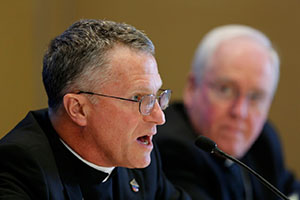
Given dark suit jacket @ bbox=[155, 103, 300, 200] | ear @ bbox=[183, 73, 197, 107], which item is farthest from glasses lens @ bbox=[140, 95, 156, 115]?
ear @ bbox=[183, 73, 197, 107]

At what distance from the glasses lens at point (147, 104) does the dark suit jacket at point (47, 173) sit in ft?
0.80

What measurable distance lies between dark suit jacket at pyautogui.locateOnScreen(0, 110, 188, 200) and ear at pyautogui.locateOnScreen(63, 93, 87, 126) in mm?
103

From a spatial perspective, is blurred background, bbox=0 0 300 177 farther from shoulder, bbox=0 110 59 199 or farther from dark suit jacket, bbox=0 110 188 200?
shoulder, bbox=0 110 59 199

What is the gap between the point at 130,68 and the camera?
141cm

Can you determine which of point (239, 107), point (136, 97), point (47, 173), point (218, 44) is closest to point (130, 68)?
point (136, 97)

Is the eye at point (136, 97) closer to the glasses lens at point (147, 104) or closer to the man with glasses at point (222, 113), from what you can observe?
the glasses lens at point (147, 104)

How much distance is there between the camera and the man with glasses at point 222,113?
2408mm

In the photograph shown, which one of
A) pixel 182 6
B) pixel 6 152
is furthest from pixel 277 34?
pixel 6 152

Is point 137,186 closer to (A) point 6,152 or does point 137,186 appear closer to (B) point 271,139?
(A) point 6,152

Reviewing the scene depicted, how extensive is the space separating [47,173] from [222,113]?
136 centimetres

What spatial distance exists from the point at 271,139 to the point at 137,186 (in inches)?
59.8

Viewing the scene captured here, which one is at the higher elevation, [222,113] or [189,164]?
[222,113]

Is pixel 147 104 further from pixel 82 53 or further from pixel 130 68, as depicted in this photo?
pixel 82 53

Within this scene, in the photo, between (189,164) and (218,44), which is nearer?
(189,164)
